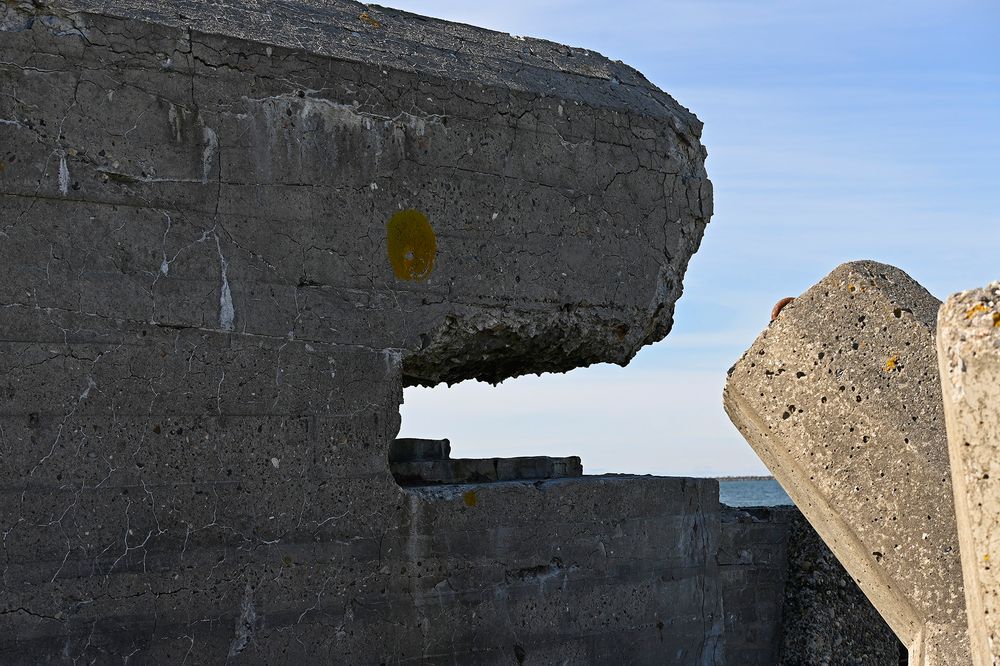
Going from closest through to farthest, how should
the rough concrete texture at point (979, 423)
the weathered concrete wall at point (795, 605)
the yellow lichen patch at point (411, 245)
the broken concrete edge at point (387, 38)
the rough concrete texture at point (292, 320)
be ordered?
the rough concrete texture at point (979, 423) < the rough concrete texture at point (292, 320) < the broken concrete edge at point (387, 38) < the yellow lichen patch at point (411, 245) < the weathered concrete wall at point (795, 605)

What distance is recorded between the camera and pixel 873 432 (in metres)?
3.35

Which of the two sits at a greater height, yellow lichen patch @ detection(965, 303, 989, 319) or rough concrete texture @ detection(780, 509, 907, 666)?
yellow lichen patch @ detection(965, 303, 989, 319)

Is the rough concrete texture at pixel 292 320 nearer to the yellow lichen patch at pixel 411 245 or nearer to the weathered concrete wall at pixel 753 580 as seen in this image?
the yellow lichen patch at pixel 411 245

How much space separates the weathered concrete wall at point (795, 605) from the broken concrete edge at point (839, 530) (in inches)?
73.9

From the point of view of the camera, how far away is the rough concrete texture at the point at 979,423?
7.09 feet

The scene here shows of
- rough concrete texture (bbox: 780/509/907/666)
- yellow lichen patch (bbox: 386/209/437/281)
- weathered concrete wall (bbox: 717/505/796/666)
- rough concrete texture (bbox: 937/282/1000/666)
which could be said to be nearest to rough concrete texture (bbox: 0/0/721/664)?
yellow lichen patch (bbox: 386/209/437/281)

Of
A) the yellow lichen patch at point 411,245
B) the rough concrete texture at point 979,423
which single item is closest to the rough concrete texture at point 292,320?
the yellow lichen patch at point 411,245

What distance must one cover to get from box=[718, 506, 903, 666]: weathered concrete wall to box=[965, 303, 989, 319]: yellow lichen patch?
3349mm

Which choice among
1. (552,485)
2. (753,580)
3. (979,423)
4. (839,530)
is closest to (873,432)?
(839,530)

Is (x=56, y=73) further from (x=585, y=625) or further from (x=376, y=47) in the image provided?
(x=585, y=625)

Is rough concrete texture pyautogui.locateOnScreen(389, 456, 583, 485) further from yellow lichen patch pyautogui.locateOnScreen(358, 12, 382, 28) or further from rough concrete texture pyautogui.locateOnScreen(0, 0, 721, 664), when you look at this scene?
yellow lichen patch pyautogui.locateOnScreen(358, 12, 382, 28)

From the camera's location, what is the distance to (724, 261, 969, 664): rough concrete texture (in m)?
3.28

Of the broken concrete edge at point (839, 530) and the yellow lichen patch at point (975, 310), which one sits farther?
the broken concrete edge at point (839, 530)

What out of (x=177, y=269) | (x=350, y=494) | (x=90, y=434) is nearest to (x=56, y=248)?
(x=177, y=269)
